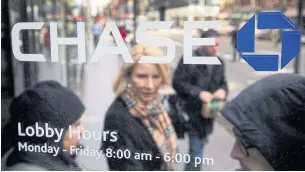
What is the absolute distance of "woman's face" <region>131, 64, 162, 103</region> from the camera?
2.05 m

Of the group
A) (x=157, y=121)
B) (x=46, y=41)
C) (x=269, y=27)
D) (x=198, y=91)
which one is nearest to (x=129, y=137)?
(x=157, y=121)

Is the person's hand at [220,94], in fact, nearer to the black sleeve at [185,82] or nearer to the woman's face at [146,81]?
the black sleeve at [185,82]

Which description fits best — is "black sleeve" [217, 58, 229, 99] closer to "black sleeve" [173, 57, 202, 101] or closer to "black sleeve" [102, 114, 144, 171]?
"black sleeve" [173, 57, 202, 101]

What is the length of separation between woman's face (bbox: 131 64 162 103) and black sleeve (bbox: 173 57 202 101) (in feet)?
0.28

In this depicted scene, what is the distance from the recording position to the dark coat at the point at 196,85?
1985 millimetres

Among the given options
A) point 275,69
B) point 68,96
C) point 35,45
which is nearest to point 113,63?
point 68,96

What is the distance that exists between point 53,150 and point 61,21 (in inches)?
25.8

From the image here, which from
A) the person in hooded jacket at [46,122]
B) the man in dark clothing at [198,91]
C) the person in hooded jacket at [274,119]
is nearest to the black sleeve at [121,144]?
the person in hooded jacket at [46,122]

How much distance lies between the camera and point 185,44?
1.98 meters

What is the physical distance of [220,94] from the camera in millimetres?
2006

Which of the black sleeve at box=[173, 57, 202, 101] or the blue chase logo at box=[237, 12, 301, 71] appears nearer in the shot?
the blue chase logo at box=[237, 12, 301, 71]

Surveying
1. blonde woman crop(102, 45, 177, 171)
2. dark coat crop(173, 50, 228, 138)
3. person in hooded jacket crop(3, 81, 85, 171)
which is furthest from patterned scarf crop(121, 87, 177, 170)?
person in hooded jacket crop(3, 81, 85, 171)

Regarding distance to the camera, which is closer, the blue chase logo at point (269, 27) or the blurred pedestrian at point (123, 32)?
the blue chase logo at point (269, 27)

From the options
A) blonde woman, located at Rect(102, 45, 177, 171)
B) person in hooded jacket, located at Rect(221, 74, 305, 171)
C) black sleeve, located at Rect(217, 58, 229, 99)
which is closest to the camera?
person in hooded jacket, located at Rect(221, 74, 305, 171)
